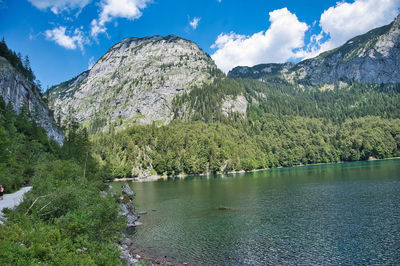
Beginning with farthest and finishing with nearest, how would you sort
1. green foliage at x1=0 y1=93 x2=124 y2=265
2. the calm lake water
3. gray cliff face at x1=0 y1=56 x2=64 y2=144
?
gray cliff face at x1=0 y1=56 x2=64 y2=144
the calm lake water
green foliage at x1=0 y1=93 x2=124 y2=265

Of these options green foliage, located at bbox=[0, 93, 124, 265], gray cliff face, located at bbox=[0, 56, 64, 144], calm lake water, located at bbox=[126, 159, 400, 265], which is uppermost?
gray cliff face, located at bbox=[0, 56, 64, 144]

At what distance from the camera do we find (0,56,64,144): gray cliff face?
316ft

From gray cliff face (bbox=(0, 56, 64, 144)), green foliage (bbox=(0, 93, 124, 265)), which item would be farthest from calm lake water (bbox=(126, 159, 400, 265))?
gray cliff face (bbox=(0, 56, 64, 144))

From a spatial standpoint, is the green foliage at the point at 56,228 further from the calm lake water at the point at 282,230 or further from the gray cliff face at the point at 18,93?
the gray cliff face at the point at 18,93

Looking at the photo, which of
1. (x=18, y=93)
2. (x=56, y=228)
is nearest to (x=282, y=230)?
(x=56, y=228)

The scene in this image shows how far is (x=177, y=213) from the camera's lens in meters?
54.8

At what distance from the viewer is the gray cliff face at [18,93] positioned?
96.4 metres

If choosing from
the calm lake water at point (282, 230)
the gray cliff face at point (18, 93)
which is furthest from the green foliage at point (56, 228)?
the gray cliff face at point (18, 93)

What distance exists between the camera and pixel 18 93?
341 ft

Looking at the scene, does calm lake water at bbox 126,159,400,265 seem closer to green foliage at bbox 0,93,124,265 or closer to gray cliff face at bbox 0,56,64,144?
green foliage at bbox 0,93,124,265

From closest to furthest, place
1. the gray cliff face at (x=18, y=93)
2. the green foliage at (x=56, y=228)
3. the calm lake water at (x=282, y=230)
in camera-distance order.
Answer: the green foliage at (x=56, y=228), the calm lake water at (x=282, y=230), the gray cliff face at (x=18, y=93)

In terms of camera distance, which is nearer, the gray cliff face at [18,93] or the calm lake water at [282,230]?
the calm lake water at [282,230]

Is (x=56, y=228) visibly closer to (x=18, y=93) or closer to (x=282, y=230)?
(x=282, y=230)

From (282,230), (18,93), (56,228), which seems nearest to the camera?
(56,228)
